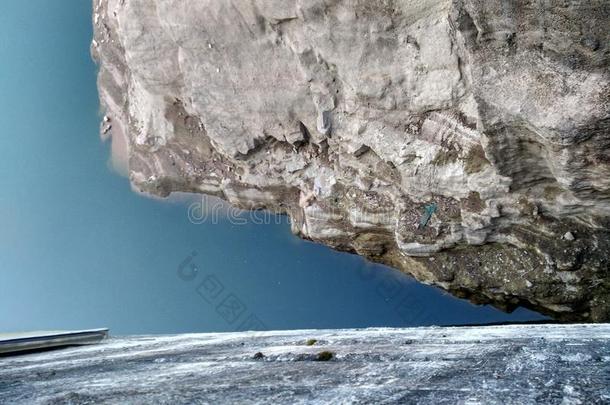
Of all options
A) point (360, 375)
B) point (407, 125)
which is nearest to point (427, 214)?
point (407, 125)

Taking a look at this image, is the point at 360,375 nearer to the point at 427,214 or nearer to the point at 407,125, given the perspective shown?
the point at 407,125

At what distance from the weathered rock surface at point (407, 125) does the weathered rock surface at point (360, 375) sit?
127 inches

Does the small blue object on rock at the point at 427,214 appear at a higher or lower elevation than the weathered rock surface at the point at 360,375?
higher

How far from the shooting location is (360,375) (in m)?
2.93

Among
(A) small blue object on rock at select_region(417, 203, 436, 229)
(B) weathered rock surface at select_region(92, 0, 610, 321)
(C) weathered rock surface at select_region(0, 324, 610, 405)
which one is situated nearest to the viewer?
(C) weathered rock surface at select_region(0, 324, 610, 405)

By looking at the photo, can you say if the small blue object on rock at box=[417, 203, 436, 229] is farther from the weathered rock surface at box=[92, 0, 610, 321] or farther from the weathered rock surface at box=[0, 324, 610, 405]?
the weathered rock surface at box=[0, 324, 610, 405]

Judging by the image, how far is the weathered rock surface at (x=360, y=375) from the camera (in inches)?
94.0

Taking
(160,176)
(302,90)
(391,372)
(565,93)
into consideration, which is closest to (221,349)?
(391,372)

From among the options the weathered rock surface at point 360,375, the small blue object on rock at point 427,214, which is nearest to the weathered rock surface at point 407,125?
the small blue object on rock at point 427,214

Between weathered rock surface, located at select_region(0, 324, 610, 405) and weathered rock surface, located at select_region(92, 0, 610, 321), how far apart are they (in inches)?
127

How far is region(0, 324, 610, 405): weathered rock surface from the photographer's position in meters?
2.39

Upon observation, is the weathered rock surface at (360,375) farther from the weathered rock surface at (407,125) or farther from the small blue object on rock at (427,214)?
the small blue object on rock at (427,214)

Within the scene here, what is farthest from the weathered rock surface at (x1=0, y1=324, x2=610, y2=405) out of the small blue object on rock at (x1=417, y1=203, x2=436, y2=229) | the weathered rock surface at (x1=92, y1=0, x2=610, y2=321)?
the small blue object on rock at (x1=417, y1=203, x2=436, y2=229)

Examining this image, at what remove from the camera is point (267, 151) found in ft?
33.2
